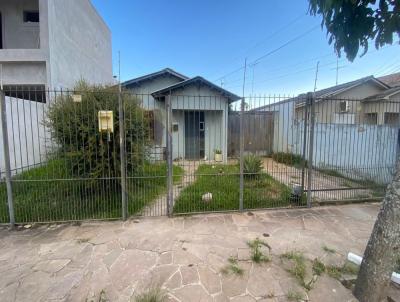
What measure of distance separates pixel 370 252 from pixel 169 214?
3.17m

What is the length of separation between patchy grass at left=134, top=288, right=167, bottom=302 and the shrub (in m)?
2.70

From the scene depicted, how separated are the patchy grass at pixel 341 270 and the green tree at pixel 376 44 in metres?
0.37

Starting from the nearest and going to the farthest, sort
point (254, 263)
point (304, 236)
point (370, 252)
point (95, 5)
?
1. point (370, 252)
2. point (254, 263)
3. point (304, 236)
4. point (95, 5)

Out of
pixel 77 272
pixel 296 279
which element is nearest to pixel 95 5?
pixel 77 272

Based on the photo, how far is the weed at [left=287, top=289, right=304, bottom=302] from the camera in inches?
93.9

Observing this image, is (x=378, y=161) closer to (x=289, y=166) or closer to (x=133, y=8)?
(x=289, y=166)

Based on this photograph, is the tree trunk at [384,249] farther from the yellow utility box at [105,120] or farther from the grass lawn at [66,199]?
the yellow utility box at [105,120]

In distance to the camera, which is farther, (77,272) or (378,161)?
(378,161)

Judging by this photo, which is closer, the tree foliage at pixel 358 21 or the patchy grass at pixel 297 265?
the tree foliage at pixel 358 21

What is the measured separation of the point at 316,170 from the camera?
653 centimetres

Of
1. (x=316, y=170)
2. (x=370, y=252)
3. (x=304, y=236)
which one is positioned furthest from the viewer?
(x=316, y=170)

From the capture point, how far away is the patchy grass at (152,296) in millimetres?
2315

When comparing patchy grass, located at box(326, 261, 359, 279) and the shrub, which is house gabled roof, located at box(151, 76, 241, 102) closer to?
the shrub

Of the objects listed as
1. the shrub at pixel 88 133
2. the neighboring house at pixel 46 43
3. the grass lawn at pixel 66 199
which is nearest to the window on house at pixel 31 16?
the neighboring house at pixel 46 43
